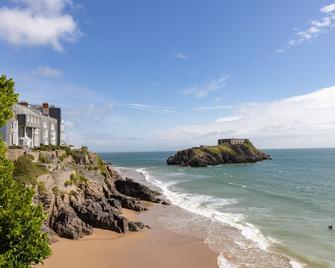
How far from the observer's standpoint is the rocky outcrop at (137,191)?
50.3 m

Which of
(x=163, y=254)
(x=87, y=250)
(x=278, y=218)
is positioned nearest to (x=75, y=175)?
(x=87, y=250)

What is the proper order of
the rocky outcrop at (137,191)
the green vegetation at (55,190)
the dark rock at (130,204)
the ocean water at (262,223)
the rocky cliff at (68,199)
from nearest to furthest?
the ocean water at (262,223) < the rocky cliff at (68,199) < the green vegetation at (55,190) < the dark rock at (130,204) < the rocky outcrop at (137,191)

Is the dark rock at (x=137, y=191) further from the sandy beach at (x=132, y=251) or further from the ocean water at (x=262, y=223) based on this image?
the sandy beach at (x=132, y=251)

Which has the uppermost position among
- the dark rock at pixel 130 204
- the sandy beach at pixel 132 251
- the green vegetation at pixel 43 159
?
the green vegetation at pixel 43 159

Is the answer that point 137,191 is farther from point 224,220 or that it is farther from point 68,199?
point 224,220

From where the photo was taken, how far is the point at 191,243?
29094mm

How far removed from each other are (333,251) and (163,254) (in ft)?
41.9

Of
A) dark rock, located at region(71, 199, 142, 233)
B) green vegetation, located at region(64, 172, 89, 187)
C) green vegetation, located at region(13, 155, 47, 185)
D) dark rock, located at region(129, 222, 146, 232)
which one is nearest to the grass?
green vegetation, located at region(64, 172, 89, 187)

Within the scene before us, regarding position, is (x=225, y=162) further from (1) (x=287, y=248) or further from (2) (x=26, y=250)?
(2) (x=26, y=250)

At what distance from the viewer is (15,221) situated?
1393 centimetres

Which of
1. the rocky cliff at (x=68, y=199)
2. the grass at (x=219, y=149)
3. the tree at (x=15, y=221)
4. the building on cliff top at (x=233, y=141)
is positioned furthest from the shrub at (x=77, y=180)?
the building on cliff top at (x=233, y=141)

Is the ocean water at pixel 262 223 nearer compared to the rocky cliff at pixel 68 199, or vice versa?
the ocean water at pixel 262 223

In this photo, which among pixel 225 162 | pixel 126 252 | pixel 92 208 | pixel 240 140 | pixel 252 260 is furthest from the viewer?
pixel 240 140

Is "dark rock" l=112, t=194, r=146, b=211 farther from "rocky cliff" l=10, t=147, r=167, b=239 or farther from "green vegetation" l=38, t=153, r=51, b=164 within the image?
"green vegetation" l=38, t=153, r=51, b=164
